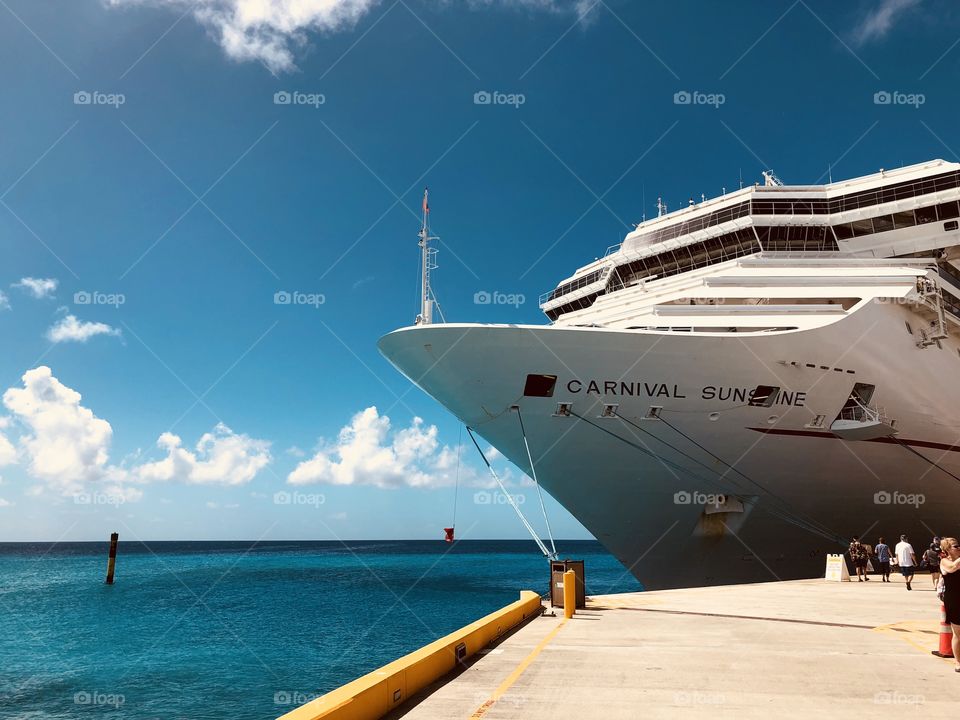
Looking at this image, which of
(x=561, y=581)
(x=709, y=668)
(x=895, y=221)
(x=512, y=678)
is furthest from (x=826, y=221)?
(x=512, y=678)

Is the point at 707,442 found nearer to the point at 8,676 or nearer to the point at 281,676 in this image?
the point at 281,676

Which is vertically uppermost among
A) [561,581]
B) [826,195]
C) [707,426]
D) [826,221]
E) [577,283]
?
[826,195]

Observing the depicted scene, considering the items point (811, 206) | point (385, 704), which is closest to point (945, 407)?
point (811, 206)

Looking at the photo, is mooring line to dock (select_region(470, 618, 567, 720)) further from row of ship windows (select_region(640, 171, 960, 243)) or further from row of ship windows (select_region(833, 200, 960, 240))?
row of ship windows (select_region(833, 200, 960, 240))

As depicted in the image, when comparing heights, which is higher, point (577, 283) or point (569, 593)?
point (577, 283)

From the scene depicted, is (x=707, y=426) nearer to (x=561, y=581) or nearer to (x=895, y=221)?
(x=561, y=581)

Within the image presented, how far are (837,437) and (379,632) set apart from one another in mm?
20402

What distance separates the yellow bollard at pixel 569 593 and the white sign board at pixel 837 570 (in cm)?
966

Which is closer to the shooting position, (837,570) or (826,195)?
(837,570)

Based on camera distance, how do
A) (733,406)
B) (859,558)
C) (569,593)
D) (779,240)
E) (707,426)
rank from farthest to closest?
(779,240)
(859,558)
(707,426)
(733,406)
(569,593)

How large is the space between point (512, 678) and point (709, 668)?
7.31 feet

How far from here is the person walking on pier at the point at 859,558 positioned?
18188 mm

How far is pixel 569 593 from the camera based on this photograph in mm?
11414

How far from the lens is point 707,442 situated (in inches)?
634
